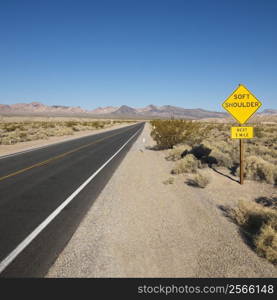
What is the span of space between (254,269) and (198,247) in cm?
90

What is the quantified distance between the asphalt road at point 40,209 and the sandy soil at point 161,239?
0.96 feet

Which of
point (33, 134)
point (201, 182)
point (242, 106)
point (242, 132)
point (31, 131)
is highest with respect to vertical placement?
point (242, 106)

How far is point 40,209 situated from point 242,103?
652 centimetres

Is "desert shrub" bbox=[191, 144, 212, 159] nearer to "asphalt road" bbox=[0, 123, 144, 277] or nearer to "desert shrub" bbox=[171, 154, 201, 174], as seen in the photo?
"desert shrub" bbox=[171, 154, 201, 174]

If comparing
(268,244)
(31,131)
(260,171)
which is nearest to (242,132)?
(260,171)

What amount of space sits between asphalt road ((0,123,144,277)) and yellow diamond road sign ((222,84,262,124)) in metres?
4.84

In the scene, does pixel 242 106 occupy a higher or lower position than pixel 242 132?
higher

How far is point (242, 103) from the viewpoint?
7684 millimetres

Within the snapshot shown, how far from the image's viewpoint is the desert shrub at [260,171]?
8219 mm

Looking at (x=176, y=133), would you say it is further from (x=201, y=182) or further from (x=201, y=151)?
(x=201, y=182)

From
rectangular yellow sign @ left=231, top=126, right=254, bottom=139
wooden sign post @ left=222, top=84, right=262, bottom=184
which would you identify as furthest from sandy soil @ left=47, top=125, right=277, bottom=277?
wooden sign post @ left=222, top=84, right=262, bottom=184

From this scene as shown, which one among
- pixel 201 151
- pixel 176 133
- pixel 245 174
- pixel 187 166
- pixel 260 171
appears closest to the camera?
pixel 260 171
